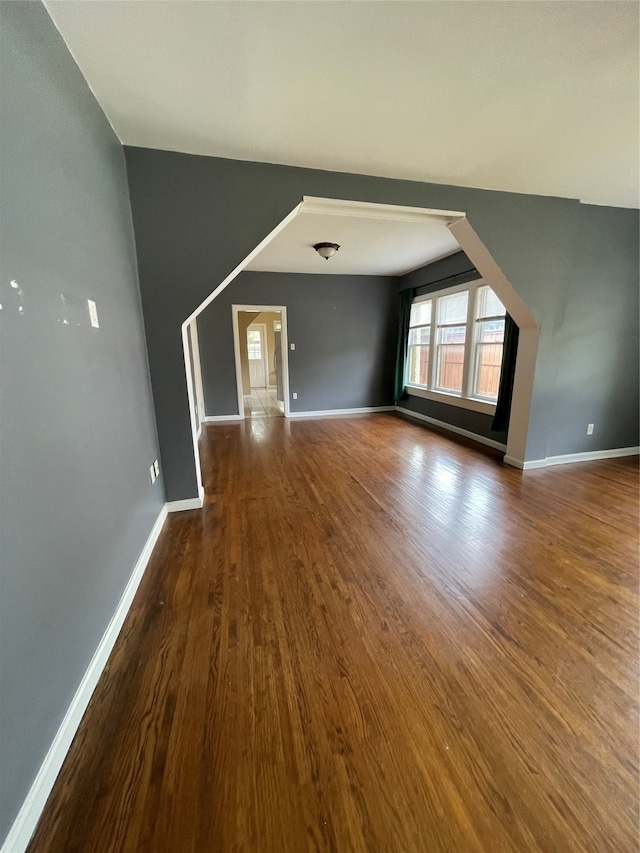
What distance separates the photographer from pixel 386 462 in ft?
12.6

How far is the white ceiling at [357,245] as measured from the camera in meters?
3.42

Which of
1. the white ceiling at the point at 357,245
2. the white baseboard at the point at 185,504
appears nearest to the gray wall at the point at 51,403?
the white baseboard at the point at 185,504

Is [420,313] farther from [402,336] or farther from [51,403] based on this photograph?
[51,403]

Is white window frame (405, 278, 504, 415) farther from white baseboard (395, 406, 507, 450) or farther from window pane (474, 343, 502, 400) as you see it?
white baseboard (395, 406, 507, 450)

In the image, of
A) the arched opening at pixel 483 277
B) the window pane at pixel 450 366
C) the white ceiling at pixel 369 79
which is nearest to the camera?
the white ceiling at pixel 369 79

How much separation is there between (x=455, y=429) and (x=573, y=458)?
1.56 metres

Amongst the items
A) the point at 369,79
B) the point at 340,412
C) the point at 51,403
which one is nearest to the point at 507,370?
the point at 369,79

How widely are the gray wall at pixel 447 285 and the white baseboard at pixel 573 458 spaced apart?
1.75 feet

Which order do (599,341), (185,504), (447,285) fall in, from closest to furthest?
(185,504), (599,341), (447,285)

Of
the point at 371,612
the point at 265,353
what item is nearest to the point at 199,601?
the point at 371,612

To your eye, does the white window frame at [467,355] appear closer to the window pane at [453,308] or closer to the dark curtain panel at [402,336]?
the window pane at [453,308]

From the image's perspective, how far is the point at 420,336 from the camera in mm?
5980

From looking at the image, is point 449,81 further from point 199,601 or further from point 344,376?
point 344,376

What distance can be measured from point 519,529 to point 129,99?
141 inches
